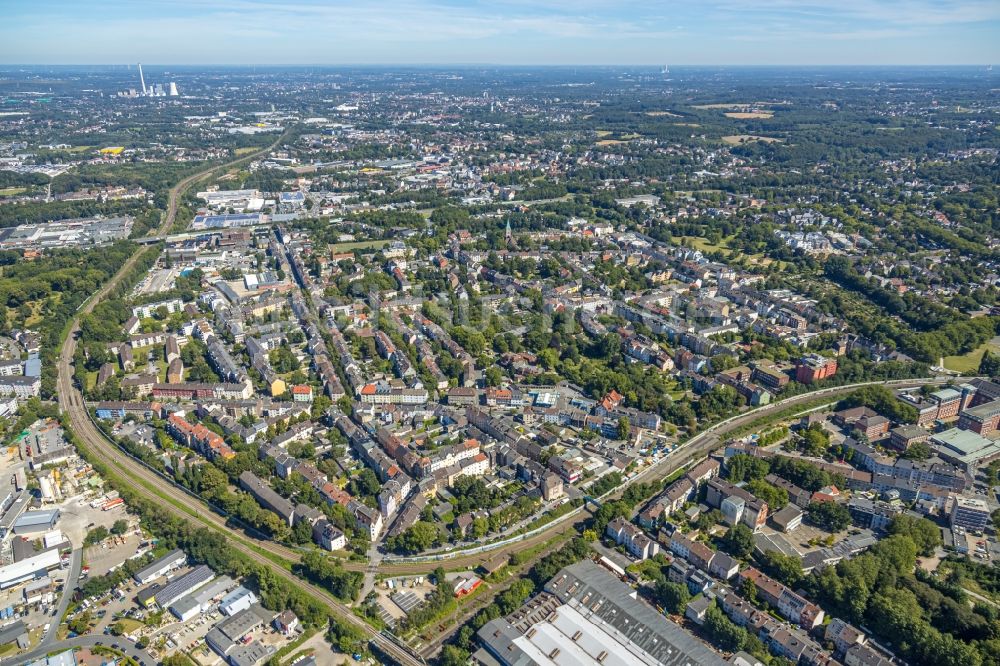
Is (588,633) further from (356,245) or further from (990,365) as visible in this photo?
(356,245)

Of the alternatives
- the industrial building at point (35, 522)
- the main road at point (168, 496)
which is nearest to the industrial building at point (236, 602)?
the main road at point (168, 496)

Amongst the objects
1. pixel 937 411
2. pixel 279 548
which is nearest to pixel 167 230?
pixel 279 548

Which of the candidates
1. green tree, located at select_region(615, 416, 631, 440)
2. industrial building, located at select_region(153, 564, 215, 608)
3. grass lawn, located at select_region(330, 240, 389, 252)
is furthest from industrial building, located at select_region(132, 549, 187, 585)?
grass lawn, located at select_region(330, 240, 389, 252)

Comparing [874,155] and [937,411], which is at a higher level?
[874,155]

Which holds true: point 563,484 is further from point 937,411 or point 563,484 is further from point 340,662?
point 937,411

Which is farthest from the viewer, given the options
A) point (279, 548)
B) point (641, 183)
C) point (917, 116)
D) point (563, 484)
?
point (917, 116)

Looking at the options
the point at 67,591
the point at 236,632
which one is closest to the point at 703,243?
the point at 236,632

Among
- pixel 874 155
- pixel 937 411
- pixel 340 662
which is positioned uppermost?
pixel 874 155

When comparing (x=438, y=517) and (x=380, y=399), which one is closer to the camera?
(x=438, y=517)
